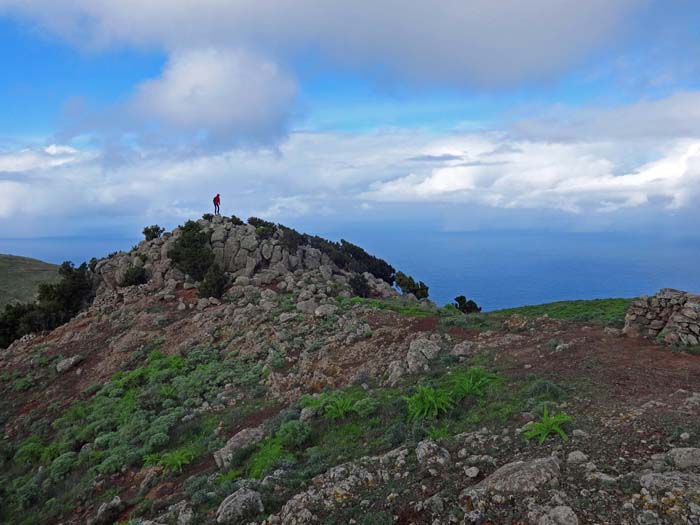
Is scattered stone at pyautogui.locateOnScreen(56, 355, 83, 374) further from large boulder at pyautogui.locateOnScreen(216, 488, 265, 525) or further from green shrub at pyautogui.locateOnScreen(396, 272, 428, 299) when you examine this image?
green shrub at pyautogui.locateOnScreen(396, 272, 428, 299)

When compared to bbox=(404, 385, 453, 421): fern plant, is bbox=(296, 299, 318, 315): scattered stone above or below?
above

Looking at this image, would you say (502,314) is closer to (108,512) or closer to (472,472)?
(472,472)

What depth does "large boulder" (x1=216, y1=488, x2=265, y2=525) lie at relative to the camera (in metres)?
7.58

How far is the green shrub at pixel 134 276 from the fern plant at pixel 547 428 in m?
29.9

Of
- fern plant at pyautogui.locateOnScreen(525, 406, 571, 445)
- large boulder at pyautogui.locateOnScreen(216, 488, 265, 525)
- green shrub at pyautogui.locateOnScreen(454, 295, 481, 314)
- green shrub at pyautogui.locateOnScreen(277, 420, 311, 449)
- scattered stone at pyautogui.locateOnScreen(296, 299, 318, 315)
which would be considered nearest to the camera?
large boulder at pyautogui.locateOnScreen(216, 488, 265, 525)

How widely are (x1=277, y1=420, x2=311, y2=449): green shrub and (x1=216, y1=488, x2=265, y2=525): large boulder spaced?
9.59 ft

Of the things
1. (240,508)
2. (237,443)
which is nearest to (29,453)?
(237,443)

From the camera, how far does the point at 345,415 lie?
11.8m

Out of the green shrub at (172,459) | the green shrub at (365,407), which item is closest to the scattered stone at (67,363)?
the green shrub at (172,459)

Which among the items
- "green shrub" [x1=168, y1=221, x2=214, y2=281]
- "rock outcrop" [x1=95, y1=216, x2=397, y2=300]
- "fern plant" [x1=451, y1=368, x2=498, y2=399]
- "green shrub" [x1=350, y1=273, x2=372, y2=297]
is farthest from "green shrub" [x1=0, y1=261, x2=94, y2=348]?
"fern plant" [x1=451, y1=368, x2=498, y2=399]

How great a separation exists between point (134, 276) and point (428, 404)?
2723 centimetres

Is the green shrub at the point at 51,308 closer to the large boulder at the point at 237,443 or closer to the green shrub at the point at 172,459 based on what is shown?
the green shrub at the point at 172,459

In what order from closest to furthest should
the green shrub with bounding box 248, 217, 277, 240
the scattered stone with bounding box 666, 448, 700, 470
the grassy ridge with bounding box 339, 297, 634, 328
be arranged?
the scattered stone with bounding box 666, 448, 700, 470
the grassy ridge with bounding box 339, 297, 634, 328
the green shrub with bounding box 248, 217, 277, 240

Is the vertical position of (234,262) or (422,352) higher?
(234,262)
